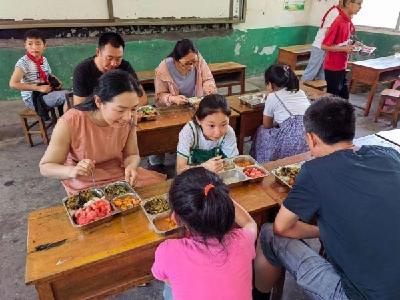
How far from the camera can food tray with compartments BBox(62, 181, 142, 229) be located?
1554 millimetres

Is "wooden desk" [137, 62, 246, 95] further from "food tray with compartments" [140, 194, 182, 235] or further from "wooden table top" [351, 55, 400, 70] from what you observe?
"food tray with compartments" [140, 194, 182, 235]

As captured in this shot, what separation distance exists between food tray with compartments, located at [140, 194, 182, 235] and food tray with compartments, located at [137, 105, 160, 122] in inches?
54.3

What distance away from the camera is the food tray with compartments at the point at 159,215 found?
1547 millimetres

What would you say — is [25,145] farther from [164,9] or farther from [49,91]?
[164,9]

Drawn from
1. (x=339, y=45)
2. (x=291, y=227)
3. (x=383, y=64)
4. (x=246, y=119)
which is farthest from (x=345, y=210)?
(x=383, y=64)

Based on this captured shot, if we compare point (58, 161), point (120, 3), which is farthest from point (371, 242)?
point (120, 3)

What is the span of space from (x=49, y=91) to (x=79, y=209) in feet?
9.54

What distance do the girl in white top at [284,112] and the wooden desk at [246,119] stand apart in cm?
26

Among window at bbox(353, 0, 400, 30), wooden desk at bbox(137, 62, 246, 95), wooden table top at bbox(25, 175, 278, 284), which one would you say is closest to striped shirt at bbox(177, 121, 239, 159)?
wooden table top at bbox(25, 175, 278, 284)

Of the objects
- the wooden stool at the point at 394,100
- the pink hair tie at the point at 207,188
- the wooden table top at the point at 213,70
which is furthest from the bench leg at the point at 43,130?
the wooden stool at the point at 394,100

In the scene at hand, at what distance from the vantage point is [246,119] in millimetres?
3443

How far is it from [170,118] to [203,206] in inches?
79.2

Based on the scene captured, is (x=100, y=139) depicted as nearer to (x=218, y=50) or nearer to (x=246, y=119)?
(x=246, y=119)

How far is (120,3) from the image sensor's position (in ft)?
18.2
